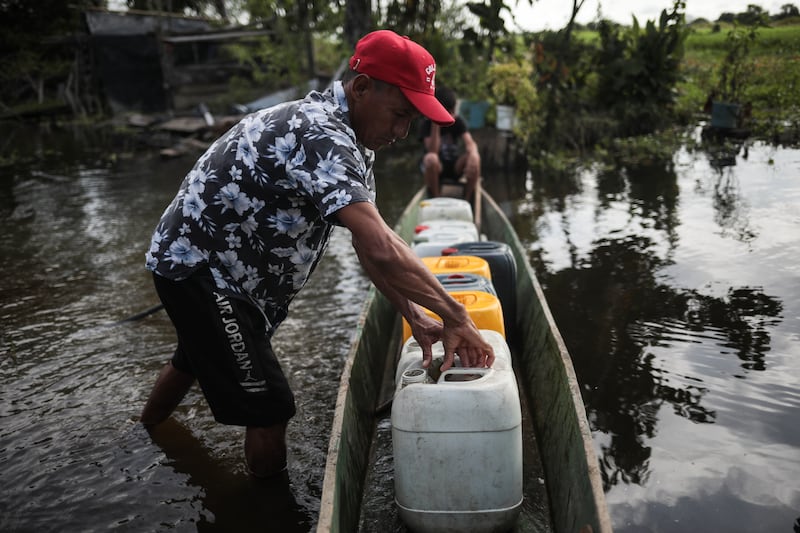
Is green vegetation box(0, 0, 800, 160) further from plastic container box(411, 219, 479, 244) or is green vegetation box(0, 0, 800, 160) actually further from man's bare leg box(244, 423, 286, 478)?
man's bare leg box(244, 423, 286, 478)

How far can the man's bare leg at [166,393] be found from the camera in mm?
3305

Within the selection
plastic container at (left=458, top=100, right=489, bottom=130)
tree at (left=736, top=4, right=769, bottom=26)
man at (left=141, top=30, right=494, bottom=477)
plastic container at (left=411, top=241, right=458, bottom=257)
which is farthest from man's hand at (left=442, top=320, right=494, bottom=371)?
tree at (left=736, top=4, right=769, bottom=26)

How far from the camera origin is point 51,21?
23281mm

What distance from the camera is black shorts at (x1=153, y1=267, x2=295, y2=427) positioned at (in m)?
2.56

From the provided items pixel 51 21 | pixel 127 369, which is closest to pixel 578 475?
pixel 127 369

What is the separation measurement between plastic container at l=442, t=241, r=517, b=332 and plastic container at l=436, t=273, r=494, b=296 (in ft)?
2.06

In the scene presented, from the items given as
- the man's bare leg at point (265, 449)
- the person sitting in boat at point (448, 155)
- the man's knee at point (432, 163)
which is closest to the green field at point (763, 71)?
the person sitting in boat at point (448, 155)

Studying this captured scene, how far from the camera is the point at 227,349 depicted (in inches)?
103

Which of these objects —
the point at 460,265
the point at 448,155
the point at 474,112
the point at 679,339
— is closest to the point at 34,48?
the point at 474,112

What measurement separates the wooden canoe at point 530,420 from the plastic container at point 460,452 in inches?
9.0

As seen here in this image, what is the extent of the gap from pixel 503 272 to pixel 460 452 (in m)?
2.21

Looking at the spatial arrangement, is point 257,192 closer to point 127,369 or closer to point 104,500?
point 104,500

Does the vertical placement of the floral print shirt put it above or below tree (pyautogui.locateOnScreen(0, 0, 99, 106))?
below

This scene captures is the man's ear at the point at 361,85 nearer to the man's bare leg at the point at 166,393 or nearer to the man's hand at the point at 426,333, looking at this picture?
the man's hand at the point at 426,333
